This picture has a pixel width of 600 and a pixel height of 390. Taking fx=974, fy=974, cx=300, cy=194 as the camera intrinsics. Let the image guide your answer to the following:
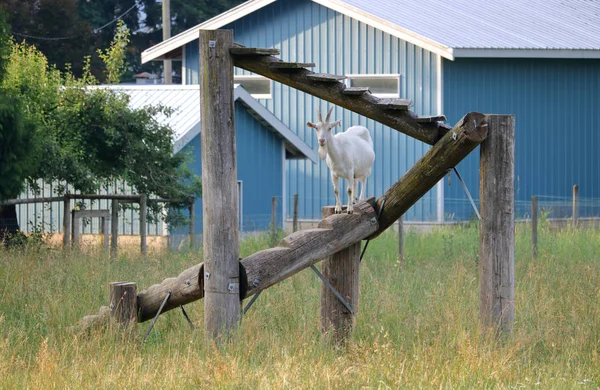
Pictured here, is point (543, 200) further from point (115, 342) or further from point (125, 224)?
point (115, 342)

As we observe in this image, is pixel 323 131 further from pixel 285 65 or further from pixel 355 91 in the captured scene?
pixel 285 65

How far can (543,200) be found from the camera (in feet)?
82.5

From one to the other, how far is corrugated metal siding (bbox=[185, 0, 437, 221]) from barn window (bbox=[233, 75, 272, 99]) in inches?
12.0

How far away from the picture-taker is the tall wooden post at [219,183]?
7754mm

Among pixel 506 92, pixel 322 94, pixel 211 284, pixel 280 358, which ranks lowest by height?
pixel 280 358

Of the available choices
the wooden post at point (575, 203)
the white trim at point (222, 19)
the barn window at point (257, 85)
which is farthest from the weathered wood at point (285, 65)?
the barn window at point (257, 85)

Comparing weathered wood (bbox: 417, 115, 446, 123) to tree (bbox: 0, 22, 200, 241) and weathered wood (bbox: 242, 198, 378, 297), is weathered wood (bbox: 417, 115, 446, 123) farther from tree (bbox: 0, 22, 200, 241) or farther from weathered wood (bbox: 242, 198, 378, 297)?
tree (bbox: 0, 22, 200, 241)

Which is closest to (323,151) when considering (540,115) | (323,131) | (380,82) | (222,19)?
(323,131)

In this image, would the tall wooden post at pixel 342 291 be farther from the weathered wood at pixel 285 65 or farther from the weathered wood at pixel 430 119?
the weathered wood at pixel 285 65

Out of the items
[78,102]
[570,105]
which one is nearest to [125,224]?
[78,102]

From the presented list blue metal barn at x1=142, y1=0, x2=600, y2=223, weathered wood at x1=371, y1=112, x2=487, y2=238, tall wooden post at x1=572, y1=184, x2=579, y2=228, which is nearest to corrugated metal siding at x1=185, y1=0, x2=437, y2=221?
blue metal barn at x1=142, y1=0, x2=600, y2=223

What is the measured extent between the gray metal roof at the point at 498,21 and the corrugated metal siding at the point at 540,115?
730 mm

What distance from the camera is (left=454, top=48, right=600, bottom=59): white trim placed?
2333cm

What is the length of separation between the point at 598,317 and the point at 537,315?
0.60 m
